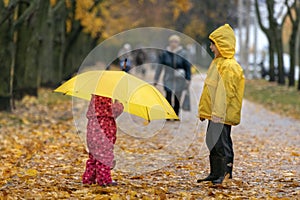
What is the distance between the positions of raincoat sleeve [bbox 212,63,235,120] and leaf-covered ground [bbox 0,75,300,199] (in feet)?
2.96

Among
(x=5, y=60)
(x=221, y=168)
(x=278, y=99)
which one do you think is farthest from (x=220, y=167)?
(x=278, y=99)

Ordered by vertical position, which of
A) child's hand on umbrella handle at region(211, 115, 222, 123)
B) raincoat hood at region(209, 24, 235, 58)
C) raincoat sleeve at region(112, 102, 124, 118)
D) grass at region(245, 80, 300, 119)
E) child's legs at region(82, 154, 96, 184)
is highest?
raincoat hood at region(209, 24, 235, 58)

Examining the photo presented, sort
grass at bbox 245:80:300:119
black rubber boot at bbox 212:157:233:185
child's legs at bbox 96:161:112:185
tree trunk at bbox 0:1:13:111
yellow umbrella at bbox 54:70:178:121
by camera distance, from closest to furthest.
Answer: yellow umbrella at bbox 54:70:178:121 → child's legs at bbox 96:161:112:185 → black rubber boot at bbox 212:157:233:185 → tree trunk at bbox 0:1:13:111 → grass at bbox 245:80:300:119

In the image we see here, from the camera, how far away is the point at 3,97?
756 inches

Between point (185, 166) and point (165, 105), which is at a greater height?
point (165, 105)

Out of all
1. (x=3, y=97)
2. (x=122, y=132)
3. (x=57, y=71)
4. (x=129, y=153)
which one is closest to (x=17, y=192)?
(x=129, y=153)

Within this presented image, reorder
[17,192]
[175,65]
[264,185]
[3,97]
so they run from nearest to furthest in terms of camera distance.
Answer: [17,192]
[264,185]
[175,65]
[3,97]

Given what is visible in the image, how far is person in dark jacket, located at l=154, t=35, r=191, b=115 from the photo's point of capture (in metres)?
16.2

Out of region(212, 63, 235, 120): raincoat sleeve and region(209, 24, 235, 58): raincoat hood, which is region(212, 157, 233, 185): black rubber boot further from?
region(209, 24, 235, 58): raincoat hood

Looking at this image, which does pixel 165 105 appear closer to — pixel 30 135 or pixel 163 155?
pixel 163 155

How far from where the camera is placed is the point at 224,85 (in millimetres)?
8484

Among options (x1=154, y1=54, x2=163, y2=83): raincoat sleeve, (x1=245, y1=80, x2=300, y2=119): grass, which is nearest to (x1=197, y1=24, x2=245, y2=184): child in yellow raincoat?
(x1=154, y1=54, x2=163, y2=83): raincoat sleeve

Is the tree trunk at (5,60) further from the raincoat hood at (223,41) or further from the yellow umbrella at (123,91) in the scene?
the raincoat hood at (223,41)

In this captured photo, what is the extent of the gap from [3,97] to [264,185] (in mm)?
11617
